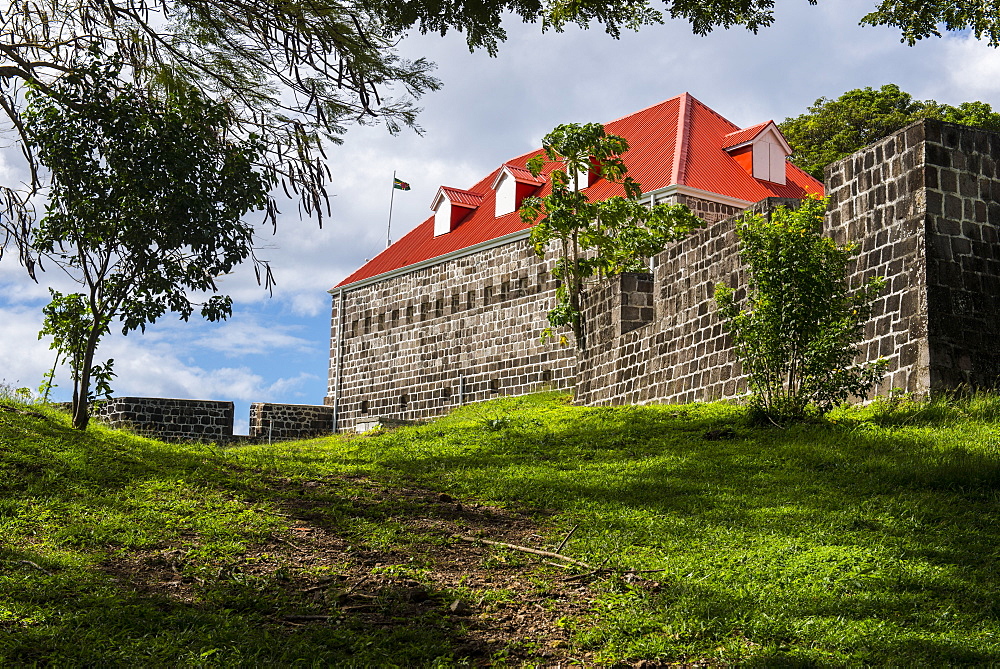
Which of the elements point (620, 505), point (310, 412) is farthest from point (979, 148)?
point (310, 412)

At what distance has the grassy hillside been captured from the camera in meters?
5.03

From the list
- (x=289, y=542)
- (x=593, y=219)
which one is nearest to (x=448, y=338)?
(x=593, y=219)

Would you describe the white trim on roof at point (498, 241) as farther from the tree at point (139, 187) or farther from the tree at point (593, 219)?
the tree at point (139, 187)

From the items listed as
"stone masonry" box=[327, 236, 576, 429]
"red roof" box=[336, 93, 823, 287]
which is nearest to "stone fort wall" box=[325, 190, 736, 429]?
"stone masonry" box=[327, 236, 576, 429]

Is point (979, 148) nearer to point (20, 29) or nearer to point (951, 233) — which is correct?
point (951, 233)

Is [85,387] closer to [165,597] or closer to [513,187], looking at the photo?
[165,597]

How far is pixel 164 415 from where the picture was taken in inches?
813

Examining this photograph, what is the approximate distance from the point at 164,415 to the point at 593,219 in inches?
391

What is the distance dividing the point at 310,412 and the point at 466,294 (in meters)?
A: 5.63

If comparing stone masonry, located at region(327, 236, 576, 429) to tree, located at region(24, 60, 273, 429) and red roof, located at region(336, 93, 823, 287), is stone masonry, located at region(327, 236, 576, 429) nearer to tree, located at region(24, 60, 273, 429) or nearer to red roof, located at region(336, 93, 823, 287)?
red roof, located at region(336, 93, 823, 287)

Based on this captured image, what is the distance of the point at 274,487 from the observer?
8859mm

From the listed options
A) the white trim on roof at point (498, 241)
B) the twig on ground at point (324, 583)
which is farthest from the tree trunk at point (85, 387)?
the white trim on roof at point (498, 241)

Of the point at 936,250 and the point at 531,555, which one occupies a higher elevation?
the point at 936,250

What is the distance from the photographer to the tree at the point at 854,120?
1137 inches
